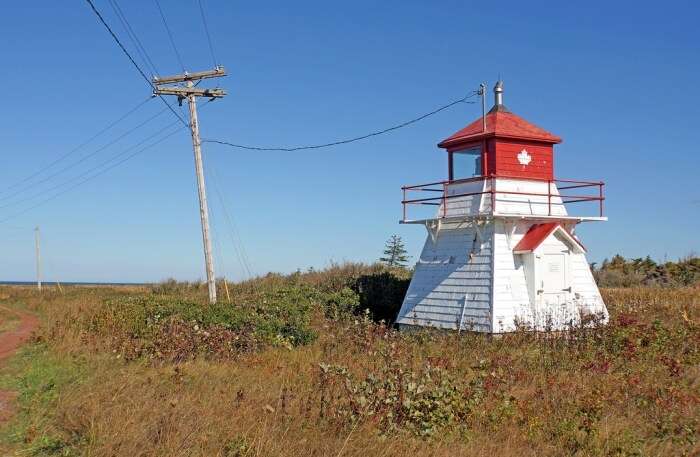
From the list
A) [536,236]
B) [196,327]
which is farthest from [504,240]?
[196,327]

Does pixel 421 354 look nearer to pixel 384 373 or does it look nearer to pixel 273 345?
pixel 273 345

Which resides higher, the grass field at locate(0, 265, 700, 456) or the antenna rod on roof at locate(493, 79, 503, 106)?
the antenna rod on roof at locate(493, 79, 503, 106)

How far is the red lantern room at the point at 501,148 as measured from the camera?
60.8 feet

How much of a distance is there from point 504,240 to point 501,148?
251cm

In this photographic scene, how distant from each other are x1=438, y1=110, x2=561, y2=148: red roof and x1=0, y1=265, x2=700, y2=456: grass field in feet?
17.7

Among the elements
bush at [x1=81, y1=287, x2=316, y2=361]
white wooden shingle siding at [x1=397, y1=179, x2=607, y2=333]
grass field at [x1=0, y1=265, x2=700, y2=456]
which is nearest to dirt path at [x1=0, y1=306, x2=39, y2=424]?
grass field at [x1=0, y1=265, x2=700, y2=456]

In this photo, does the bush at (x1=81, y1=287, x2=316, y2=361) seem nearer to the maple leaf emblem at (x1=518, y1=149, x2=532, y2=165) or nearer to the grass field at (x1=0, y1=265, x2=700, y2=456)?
the grass field at (x1=0, y1=265, x2=700, y2=456)

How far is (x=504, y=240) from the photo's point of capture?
723 inches

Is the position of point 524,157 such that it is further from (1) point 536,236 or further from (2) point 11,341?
(2) point 11,341

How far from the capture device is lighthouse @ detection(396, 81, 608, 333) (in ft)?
59.0

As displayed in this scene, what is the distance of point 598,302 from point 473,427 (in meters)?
12.1

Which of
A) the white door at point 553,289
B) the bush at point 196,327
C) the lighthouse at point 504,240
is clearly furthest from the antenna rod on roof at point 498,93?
the bush at point 196,327

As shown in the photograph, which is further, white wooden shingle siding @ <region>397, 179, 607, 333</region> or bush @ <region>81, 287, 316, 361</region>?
white wooden shingle siding @ <region>397, 179, 607, 333</region>

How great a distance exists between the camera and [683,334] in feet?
54.4
